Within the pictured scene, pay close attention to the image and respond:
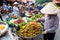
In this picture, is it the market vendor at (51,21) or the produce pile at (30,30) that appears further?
the produce pile at (30,30)

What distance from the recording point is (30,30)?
15.1 feet

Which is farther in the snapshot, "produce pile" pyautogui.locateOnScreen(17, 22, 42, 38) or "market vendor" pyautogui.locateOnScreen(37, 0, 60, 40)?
"produce pile" pyautogui.locateOnScreen(17, 22, 42, 38)

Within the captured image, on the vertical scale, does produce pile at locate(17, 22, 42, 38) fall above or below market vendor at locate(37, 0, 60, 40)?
below

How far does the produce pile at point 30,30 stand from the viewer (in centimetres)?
442

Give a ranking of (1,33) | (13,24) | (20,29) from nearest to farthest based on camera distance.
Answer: (1,33) → (20,29) → (13,24)

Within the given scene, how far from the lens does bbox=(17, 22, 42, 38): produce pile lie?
4418 millimetres

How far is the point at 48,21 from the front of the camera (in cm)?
435

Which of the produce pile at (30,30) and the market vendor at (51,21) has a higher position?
the market vendor at (51,21)

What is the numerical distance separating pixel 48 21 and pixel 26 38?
68 centimetres

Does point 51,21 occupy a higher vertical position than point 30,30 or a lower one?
higher

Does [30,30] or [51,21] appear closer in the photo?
[51,21]

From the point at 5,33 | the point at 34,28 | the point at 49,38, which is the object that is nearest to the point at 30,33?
the point at 34,28

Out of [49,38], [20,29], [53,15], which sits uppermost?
[53,15]

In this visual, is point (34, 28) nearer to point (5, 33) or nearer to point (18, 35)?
point (18, 35)
